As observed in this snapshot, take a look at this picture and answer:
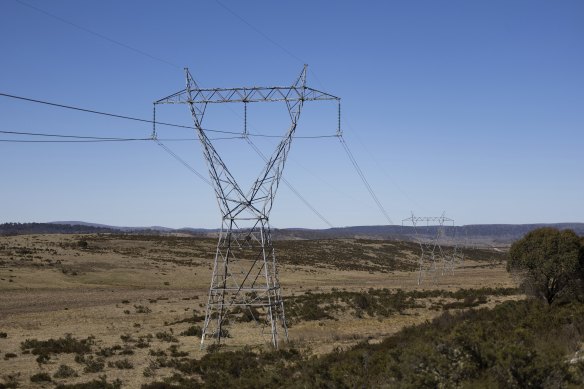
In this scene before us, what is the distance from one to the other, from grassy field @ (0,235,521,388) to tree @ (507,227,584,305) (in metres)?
6.69

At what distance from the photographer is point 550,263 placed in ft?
102

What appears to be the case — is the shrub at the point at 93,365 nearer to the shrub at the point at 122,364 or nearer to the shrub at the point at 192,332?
the shrub at the point at 122,364

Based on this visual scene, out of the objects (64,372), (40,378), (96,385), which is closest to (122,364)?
(64,372)

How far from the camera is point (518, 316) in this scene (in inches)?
984

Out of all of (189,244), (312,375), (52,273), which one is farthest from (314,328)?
(189,244)

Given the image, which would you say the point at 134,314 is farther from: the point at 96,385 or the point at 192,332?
the point at 96,385

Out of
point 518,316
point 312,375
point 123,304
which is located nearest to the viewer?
point 312,375

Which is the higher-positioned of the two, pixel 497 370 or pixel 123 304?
pixel 497 370

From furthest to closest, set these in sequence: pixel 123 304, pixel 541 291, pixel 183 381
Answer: pixel 123 304 → pixel 541 291 → pixel 183 381

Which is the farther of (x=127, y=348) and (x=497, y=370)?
(x=127, y=348)

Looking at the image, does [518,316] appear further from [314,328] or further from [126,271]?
[126,271]

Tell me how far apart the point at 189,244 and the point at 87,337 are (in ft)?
280

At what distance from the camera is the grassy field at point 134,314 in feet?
72.8

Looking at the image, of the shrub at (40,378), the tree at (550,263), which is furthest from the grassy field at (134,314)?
the tree at (550,263)
